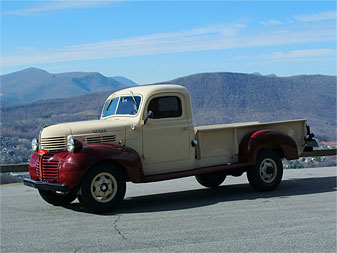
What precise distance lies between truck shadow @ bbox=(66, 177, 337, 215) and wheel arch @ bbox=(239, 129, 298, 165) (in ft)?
2.34

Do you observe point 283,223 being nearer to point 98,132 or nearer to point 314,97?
point 98,132

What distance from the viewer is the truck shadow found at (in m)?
8.29

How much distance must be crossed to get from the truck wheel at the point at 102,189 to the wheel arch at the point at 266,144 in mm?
2748

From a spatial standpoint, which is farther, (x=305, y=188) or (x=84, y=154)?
(x=305, y=188)

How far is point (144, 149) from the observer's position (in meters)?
8.46

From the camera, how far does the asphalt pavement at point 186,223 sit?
571 centimetres

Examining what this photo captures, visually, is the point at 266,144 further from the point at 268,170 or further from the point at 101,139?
the point at 101,139

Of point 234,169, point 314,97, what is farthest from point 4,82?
point 234,169

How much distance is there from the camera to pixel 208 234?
616cm

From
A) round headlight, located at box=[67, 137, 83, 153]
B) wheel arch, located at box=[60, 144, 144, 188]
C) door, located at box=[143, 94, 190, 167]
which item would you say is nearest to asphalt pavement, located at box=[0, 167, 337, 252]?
wheel arch, located at box=[60, 144, 144, 188]

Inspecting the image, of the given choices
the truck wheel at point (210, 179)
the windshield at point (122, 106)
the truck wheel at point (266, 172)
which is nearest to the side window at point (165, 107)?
the windshield at point (122, 106)

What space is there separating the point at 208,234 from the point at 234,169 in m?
3.44

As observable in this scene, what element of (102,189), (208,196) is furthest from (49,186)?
(208,196)

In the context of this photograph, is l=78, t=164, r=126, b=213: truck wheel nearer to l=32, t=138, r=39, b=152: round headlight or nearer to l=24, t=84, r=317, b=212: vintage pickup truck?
l=24, t=84, r=317, b=212: vintage pickup truck
